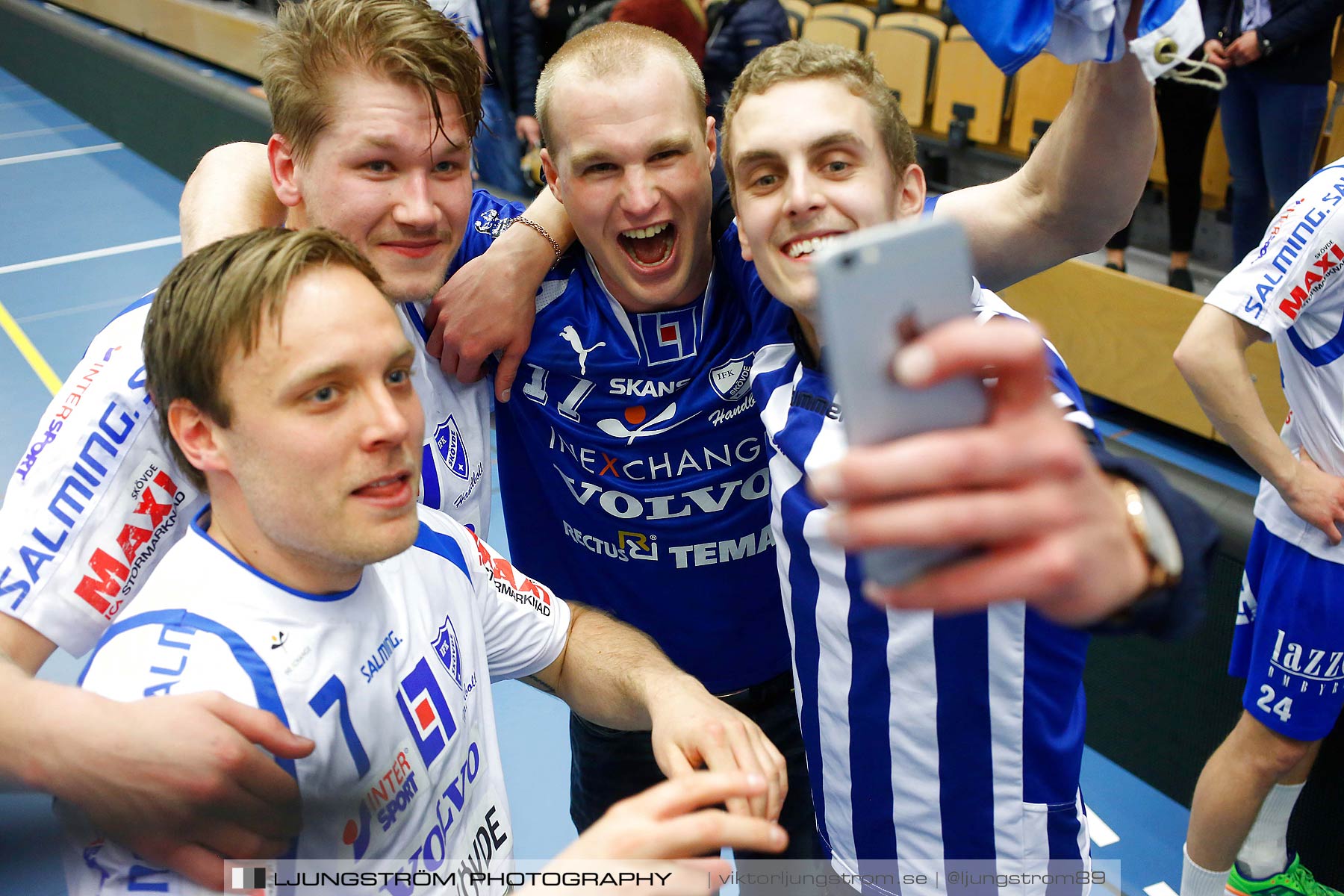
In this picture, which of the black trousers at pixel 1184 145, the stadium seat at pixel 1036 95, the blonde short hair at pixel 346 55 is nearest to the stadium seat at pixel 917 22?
the stadium seat at pixel 1036 95

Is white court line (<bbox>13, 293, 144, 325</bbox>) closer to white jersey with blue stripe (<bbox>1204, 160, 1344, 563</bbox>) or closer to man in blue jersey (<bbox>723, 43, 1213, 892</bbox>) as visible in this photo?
man in blue jersey (<bbox>723, 43, 1213, 892</bbox>)

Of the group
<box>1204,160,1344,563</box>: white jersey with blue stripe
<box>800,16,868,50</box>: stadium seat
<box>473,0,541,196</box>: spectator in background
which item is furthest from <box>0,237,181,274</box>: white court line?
<box>1204,160,1344,563</box>: white jersey with blue stripe

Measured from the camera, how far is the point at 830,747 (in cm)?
171

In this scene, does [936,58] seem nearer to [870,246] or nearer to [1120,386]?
[1120,386]

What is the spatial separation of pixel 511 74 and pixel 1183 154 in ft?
11.0

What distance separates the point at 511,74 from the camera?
561 centimetres

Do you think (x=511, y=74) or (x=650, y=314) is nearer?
(x=650, y=314)

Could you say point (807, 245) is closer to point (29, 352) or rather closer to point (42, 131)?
point (29, 352)

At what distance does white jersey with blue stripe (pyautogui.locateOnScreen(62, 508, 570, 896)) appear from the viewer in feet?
3.88

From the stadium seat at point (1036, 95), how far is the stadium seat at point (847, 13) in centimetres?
144

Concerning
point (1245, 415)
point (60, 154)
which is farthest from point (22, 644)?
point (60, 154)

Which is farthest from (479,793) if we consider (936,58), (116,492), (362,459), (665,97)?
(936,58)

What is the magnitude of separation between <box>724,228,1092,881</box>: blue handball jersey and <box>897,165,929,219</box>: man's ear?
9.1 inches

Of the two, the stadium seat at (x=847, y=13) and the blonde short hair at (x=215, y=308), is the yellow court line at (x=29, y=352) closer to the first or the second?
the stadium seat at (x=847, y=13)
